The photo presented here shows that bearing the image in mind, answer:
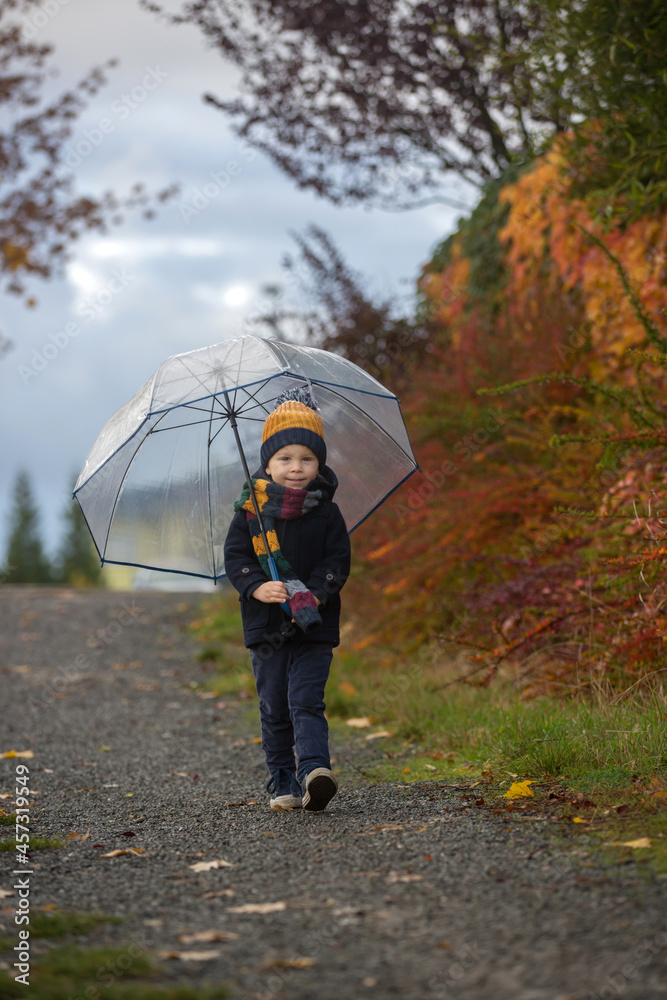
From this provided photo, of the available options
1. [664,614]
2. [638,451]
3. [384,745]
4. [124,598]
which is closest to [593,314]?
[638,451]

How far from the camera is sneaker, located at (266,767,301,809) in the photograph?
11.9 ft

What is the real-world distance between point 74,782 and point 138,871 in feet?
6.31

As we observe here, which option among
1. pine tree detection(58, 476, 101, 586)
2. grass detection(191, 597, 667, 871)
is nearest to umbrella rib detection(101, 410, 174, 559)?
grass detection(191, 597, 667, 871)

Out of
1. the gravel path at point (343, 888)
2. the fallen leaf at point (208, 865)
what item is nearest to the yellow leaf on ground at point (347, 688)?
the gravel path at point (343, 888)

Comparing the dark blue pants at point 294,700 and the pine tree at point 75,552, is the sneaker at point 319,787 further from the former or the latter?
the pine tree at point 75,552

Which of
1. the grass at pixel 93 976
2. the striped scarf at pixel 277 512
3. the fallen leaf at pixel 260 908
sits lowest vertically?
the fallen leaf at pixel 260 908

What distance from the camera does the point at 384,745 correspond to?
4.88 m

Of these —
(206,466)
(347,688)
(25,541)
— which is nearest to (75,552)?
(25,541)

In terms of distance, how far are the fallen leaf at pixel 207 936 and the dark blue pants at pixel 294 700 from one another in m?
1.23

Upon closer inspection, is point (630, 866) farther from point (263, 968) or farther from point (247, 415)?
point (247, 415)

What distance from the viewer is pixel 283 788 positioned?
12.0 feet

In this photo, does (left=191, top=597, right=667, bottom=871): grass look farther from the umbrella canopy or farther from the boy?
the umbrella canopy

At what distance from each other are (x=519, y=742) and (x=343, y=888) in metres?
1.54

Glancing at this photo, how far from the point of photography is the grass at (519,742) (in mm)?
3021
